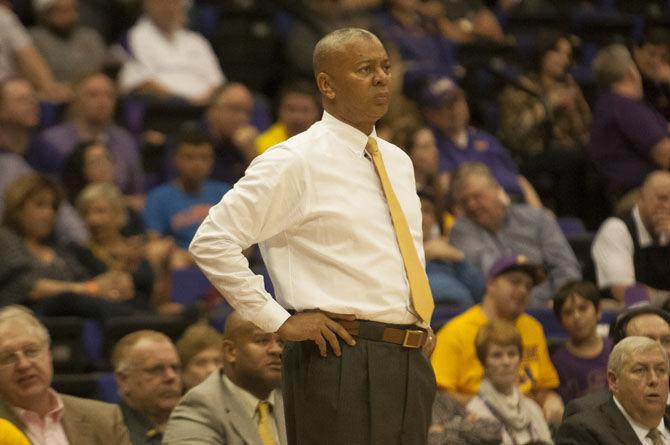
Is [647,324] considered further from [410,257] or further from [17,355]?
[17,355]

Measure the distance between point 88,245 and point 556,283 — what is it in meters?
2.29

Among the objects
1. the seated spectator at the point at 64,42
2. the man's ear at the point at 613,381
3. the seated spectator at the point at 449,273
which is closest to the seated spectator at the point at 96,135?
the seated spectator at the point at 64,42

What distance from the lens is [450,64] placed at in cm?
979

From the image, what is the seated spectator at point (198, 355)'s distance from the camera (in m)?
5.45

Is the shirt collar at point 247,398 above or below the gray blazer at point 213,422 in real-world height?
above

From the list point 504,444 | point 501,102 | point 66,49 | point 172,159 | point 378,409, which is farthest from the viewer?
point 501,102

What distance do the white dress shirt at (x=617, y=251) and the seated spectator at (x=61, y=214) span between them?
245cm

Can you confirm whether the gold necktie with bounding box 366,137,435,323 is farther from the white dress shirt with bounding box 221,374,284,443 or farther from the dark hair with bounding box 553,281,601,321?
the dark hair with bounding box 553,281,601,321

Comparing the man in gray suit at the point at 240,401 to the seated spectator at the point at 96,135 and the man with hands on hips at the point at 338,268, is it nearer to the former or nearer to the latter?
the man with hands on hips at the point at 338,268

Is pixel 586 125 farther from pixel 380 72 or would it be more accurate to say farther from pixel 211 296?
pixel 380 72

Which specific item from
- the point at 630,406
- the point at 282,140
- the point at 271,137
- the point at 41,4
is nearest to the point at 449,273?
the point at 271,137

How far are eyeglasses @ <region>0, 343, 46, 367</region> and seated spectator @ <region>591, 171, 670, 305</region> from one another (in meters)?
3.17

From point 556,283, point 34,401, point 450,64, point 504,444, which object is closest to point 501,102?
point 450,64

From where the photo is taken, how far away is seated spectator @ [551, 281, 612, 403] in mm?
5984
